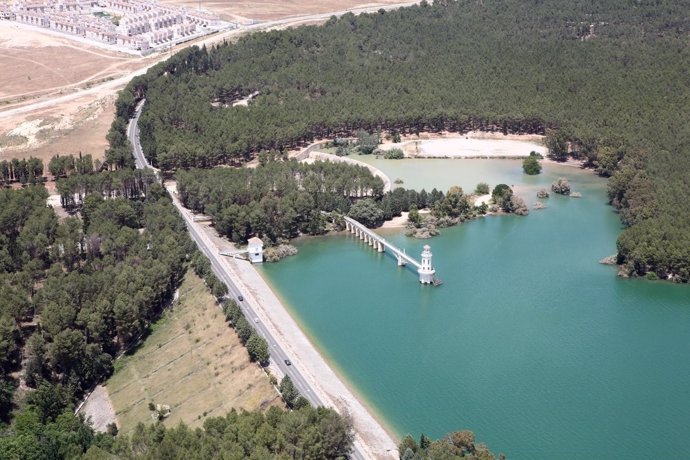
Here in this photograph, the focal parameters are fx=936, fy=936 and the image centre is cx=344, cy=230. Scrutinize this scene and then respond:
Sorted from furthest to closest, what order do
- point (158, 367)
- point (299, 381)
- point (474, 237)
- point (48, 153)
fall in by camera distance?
point (48, 153), point (474, 237), point (158, 367), point (299, 381)

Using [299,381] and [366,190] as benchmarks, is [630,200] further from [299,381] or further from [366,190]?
[299,381]

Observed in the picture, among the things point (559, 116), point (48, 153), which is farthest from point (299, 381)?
point (559, 116)

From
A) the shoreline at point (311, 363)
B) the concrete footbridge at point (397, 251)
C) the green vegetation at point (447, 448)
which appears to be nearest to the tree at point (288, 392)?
the shoreline at point (311, 363)

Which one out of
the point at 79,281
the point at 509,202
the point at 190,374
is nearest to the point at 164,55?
the point at 509,202

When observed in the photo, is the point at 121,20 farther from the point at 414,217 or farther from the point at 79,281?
the point at 79,281

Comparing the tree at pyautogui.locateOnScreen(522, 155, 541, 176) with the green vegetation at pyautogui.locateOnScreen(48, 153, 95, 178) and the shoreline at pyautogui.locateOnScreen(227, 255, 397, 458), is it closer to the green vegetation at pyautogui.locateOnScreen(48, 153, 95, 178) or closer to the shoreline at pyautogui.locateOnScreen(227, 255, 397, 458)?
the shoreline at pyautogui.locateOnScreen(227, 255, 397, 458)
